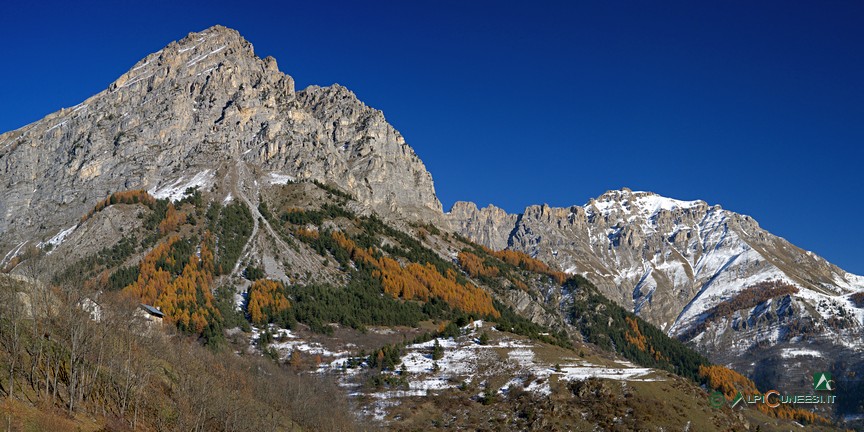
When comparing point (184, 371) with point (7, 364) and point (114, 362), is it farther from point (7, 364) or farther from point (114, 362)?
point (7, 364)

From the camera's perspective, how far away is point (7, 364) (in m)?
65.6

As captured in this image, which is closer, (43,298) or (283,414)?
(43,298)

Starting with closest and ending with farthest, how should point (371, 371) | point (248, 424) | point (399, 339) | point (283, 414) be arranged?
point (248, 424), point (283, 414), point (371, 371), point (399, 339)

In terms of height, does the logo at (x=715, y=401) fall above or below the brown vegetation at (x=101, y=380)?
above

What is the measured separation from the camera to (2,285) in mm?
79938

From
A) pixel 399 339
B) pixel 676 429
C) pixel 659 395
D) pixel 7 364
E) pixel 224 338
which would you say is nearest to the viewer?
pixel 7 364

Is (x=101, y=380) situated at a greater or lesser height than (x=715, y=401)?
lesser

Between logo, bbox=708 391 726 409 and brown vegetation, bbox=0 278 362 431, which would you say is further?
logo, bbox=708 391 726 409

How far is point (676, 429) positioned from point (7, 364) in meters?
98.7

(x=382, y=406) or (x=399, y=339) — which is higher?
(x=399, y=339)

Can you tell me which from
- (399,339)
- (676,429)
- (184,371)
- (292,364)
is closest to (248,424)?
(184,371)

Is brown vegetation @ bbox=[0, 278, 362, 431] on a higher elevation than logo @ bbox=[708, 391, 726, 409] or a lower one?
lower

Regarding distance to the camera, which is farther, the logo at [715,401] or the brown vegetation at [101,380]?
the logo at [715,401]

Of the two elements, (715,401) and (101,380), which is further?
(715,401)
